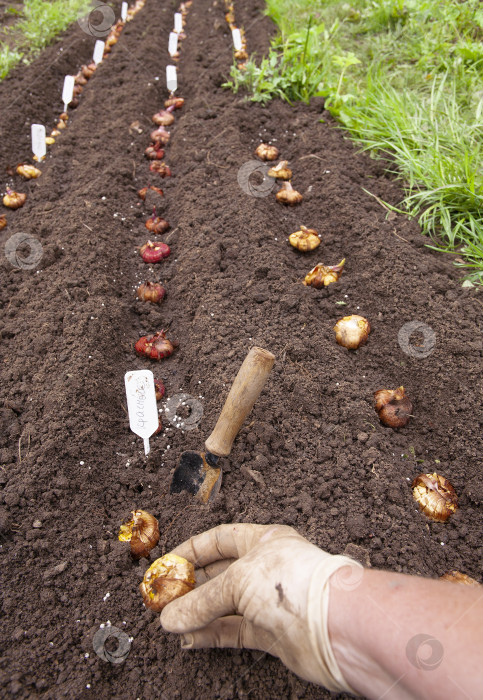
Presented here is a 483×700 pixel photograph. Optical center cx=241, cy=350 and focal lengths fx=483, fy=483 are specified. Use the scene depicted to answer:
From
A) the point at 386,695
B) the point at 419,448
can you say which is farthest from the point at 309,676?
the point at 419,448

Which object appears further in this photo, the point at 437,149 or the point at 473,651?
the point at 437,149

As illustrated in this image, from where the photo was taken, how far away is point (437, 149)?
3.38 m

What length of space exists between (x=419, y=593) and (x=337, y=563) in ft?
0.77

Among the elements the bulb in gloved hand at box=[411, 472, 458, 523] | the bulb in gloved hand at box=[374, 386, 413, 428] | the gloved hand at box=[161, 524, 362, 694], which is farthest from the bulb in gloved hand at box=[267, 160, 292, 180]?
the gloved hand at box=[161, 524, 362, 694]

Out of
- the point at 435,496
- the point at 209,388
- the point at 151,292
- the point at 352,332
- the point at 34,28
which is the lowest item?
the point at 435,496

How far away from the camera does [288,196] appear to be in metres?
3.43

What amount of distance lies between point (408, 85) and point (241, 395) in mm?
3961

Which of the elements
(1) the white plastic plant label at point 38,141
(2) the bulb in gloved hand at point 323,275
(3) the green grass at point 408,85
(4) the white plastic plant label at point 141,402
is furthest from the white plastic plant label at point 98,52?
(4) the white plastic plant label at point 141,402

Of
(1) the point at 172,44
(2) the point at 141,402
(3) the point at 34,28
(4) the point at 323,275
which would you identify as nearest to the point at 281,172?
(4) the point at 323,275

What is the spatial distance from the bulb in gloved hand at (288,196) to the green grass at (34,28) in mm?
3559

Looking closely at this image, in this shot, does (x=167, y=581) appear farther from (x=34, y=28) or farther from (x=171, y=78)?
(x=34, y=28)

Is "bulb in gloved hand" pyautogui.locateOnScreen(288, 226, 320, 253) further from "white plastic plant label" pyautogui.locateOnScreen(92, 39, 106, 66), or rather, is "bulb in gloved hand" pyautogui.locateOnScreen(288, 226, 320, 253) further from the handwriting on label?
"white plastic plant label" pyautogui.locateOnScreen(92, 39, 106, 66)

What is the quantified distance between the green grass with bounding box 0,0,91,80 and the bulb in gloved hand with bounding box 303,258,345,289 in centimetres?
428

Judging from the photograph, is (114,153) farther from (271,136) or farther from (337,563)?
(337,563)
